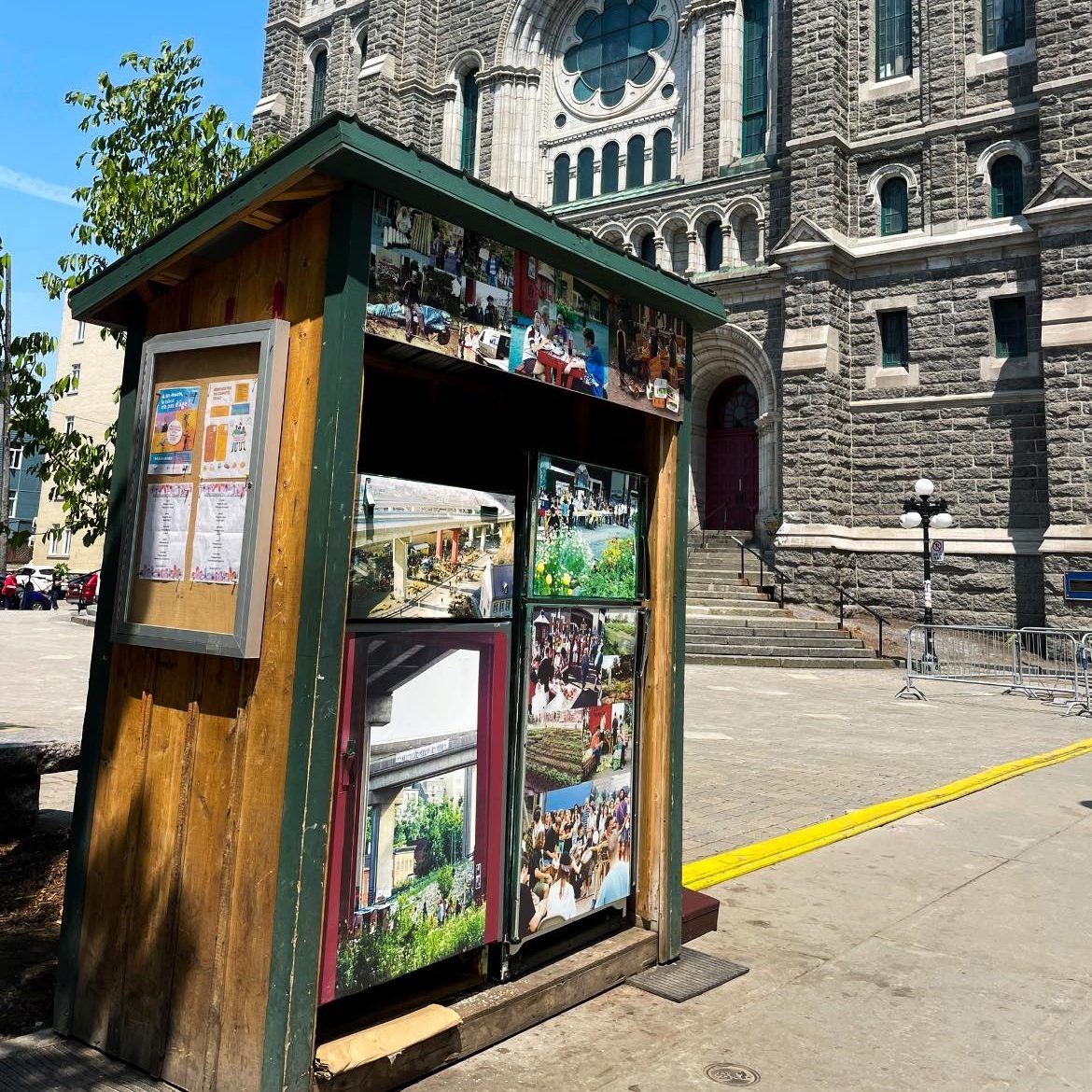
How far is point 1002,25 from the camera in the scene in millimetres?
21516

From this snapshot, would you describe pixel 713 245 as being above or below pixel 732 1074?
above

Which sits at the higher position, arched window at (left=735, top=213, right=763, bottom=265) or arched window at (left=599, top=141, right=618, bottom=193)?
arched window at (left=599, top=141, right=618, bottom=193)

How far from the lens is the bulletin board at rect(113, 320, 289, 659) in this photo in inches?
110

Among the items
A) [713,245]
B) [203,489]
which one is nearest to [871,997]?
[203,489]

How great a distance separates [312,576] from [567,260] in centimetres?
152

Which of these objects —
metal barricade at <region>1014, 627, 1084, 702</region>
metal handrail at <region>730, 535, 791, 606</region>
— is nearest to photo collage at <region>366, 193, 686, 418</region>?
metal barricade at <region>1014, 627, 1084, 702</region>

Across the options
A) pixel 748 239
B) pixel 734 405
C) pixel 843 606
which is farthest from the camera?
pixel 734 405

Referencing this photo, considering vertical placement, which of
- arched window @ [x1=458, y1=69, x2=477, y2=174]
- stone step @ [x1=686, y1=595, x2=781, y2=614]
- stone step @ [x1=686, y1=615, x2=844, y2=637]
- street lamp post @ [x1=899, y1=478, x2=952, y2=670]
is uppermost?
arched window @ [x1=458, y1=69, x2=477, y2=174]

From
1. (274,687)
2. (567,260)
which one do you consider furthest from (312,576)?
(567,260)

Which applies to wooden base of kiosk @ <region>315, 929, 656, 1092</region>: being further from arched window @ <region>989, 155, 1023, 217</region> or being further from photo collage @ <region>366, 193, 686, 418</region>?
arched window @ <region>989, 155, 1023, 217</region>

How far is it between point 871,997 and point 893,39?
81.8 ft

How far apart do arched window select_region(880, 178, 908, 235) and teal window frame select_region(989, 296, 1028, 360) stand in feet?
9.73

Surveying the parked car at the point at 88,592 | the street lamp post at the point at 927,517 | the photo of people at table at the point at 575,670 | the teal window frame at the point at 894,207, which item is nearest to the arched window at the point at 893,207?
the teal window frame at the point at 894,207

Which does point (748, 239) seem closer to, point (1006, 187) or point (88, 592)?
point (1006, 187)
